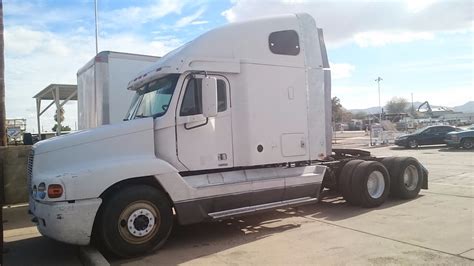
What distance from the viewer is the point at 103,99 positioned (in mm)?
10016

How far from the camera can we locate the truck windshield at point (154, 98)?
6.98 meters

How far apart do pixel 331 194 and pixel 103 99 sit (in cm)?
562

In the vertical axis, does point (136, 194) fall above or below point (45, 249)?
above

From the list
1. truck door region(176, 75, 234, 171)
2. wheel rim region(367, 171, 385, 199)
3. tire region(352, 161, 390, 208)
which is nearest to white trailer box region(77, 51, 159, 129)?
truck door region(176, 75, 234, 171)

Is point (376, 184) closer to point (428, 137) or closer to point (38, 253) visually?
point (38, 253)

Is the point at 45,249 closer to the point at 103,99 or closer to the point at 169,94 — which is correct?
the point at 169,94

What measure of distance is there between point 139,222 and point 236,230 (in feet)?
6.74

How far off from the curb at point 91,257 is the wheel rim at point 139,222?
44 centimetres

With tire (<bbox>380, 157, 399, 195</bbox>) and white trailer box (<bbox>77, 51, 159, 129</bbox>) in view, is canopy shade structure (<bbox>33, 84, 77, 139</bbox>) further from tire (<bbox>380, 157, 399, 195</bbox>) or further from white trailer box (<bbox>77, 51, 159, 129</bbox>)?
tire (<bbox>380, 157, 399, 195</bbox>)

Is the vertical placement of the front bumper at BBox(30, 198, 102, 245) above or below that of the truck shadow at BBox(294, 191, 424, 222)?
above

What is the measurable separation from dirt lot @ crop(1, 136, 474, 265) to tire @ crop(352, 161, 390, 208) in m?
0.24

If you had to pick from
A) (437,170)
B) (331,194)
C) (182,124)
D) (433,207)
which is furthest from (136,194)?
(437,170)

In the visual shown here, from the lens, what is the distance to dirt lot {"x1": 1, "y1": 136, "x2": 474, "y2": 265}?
586cm

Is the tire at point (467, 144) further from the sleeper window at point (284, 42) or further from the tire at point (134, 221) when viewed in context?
the tire at point (134, 221)
